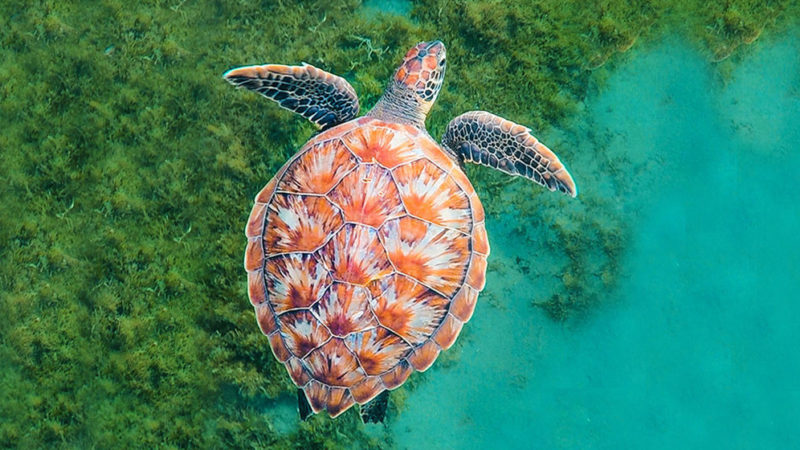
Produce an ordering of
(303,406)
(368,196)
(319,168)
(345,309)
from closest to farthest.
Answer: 1. (345,309)
2. (368,196)
3. (319,168)
4. (303,406)

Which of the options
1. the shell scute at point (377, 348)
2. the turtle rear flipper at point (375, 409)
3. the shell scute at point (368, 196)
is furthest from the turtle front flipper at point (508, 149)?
the turtle rear flipper at point (375, 409)

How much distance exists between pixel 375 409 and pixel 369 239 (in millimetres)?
1114

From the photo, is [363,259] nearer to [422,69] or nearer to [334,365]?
[334,365]

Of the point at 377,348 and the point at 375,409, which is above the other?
the point at 377,348

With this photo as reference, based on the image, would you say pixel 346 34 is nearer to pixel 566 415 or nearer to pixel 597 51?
pixel 597 51

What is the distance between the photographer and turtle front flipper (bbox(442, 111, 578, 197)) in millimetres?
3246

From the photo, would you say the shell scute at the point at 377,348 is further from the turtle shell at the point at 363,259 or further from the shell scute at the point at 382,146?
the shell scute at the point at 382,146

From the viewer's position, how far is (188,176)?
149 inches

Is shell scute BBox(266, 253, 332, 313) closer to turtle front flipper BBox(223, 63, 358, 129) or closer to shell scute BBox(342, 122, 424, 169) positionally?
shell scute BBox(342, 122, 424, 169)

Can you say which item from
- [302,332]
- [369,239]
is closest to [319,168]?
[369,239]

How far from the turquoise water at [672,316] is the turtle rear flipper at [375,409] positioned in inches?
8.1

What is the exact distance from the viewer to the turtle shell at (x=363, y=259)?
9.22ft

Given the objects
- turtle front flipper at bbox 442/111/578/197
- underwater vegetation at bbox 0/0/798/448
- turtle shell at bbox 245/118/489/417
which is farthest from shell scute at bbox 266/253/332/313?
turtle front flipper at bbox 442/111/578/197

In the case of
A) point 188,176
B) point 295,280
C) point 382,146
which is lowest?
point 188,176
